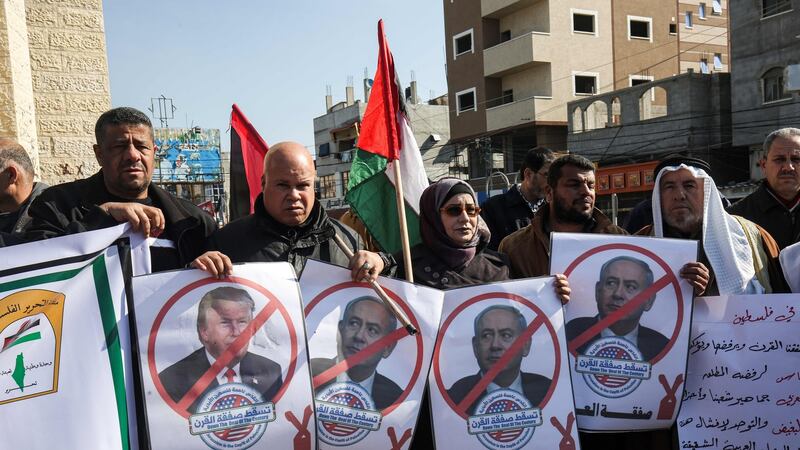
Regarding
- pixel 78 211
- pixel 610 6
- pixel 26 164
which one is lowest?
pixel 78 211

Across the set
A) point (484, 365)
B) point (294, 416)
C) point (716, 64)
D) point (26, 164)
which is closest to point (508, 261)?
point (484, 365)

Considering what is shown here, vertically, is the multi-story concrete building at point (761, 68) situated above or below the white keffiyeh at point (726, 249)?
above

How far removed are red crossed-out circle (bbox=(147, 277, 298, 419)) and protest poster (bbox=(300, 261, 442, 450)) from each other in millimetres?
93

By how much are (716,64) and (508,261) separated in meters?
38.9

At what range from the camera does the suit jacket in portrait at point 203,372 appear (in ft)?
7.27

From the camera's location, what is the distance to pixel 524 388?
8.07 feet

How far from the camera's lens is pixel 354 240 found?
2887 mm

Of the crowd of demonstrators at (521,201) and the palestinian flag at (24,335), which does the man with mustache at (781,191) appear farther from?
the palestinian flag at (24,335)

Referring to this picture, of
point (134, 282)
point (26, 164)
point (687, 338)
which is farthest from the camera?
point (26, 164)

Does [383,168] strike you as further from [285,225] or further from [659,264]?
[659,264]

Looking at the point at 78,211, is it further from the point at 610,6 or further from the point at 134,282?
the point at 610,6

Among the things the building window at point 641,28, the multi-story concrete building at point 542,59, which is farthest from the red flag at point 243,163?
the building window at point 641,28

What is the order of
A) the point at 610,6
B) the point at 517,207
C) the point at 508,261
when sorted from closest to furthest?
1. the point at 508,261
2. the point at 517,207
3. the point at 610,6

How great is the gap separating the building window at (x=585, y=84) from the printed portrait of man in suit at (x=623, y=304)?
2933cm
